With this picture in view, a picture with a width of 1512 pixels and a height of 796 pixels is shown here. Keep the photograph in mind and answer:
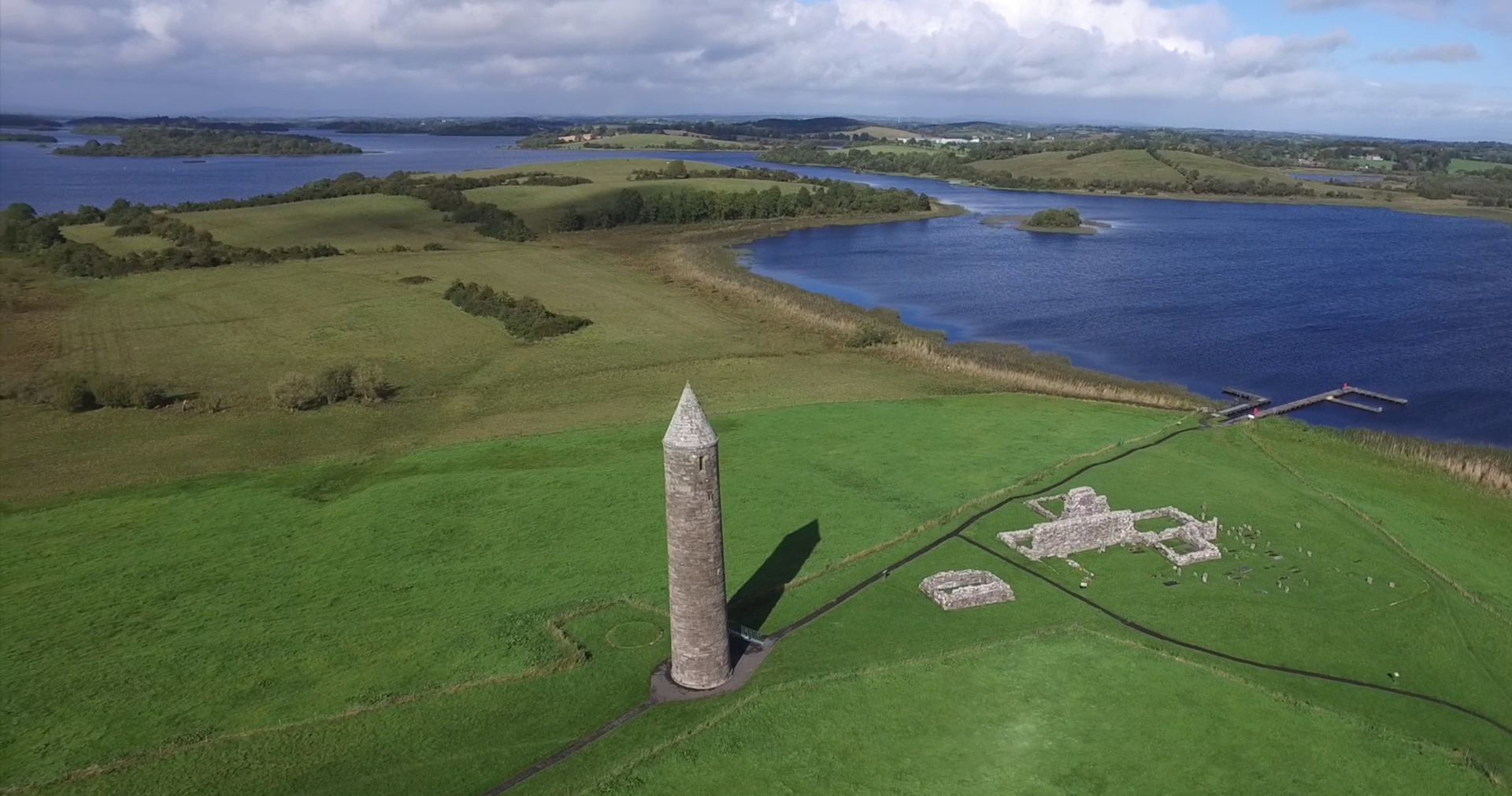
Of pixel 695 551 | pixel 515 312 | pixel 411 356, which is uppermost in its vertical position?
pixel 515 312

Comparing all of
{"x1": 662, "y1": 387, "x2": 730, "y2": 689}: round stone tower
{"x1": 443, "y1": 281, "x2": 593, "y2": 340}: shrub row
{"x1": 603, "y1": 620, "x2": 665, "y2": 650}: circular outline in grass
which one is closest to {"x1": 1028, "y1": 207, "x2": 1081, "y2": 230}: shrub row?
{"x1": 443, "y1": 281, "x2": 593, "y2": 340}: shrub row

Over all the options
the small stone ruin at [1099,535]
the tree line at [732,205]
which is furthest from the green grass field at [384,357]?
the tree line at [732,205]

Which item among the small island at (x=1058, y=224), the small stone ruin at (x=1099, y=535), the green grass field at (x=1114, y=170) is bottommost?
the small stone ruin at (x=1099, y=535)

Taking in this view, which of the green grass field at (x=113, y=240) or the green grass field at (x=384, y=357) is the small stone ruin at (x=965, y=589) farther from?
the green grass field at (x=113, y=240)

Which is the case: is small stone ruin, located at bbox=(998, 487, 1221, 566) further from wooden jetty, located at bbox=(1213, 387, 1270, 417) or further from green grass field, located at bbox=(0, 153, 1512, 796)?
wooden jetty, located at bbox=(1213, 387, 1270, 417)

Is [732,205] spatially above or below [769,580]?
above

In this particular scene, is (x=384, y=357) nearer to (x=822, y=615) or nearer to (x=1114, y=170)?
(x=822, y=615)

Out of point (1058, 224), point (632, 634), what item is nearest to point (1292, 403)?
point (632, 634)
